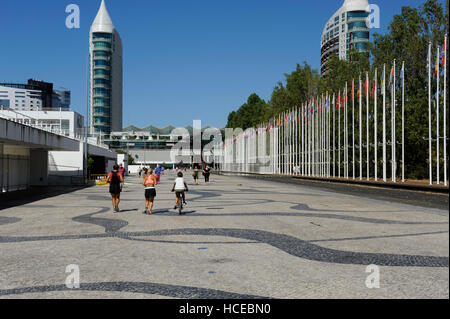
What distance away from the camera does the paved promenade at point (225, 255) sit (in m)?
5.68

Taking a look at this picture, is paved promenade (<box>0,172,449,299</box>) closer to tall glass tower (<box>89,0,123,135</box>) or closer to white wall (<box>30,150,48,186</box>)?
white wall (<box>30,150,48,186</box>)

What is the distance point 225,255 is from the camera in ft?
27.0

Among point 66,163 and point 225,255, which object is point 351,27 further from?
point 225,255

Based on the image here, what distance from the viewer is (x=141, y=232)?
11359mm

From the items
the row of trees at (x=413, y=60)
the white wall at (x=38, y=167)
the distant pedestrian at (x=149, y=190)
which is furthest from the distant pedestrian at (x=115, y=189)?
the white wall at (x=38, y=167)

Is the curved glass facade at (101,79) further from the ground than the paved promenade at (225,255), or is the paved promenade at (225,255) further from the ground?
the curved glass facade at (101,79)

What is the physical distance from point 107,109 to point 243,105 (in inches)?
3508

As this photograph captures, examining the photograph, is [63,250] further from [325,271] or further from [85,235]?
[325,271]

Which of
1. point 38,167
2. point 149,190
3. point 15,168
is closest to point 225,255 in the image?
point 149,190

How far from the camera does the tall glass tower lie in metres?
166

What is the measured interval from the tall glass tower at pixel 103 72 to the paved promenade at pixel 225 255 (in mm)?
156632

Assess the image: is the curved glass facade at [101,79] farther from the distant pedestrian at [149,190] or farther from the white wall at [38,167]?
the distant pedestrian at [149,190]

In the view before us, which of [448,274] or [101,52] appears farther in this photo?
[101,52]
